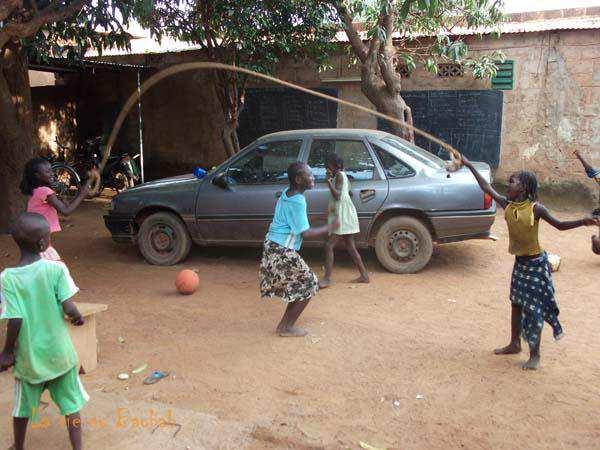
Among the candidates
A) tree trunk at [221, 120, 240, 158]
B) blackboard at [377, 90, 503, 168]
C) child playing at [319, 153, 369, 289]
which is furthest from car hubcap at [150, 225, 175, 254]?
blackboard at [377, 90, 503, 168]

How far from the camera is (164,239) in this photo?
7090mm

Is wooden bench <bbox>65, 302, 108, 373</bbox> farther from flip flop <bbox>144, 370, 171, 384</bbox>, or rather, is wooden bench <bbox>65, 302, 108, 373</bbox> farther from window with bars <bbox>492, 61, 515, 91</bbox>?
window with bars <bbox>492, 61, 515, 91</bbox>

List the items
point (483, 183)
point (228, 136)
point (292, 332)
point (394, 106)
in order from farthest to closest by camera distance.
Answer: point (228, 136) → point (394, 106) → point (292, 332) → point (483, 183)

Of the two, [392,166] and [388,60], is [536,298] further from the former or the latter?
[388,60]

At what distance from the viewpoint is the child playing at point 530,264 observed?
12.8 ft

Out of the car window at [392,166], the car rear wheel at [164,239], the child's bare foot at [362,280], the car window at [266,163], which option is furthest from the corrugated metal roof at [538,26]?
the car rear wheel at [164,239]

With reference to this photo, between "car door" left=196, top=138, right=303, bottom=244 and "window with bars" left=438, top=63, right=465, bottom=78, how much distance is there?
4.96 m

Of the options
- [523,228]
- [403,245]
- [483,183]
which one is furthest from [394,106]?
[523,228]

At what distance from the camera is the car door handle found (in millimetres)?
6285

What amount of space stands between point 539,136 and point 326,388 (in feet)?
25.3

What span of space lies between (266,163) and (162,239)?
1.65 m

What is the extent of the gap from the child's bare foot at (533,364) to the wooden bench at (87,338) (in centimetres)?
300

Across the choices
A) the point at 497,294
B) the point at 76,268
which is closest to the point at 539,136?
the point at 497,294

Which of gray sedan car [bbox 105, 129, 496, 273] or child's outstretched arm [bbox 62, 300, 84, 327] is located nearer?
child's outstretched arm [bbox 62, 300, 84, 327]
